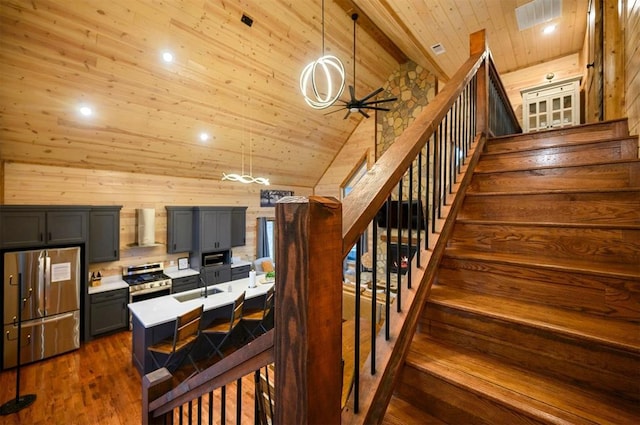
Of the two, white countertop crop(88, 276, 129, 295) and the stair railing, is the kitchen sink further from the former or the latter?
the stair railing

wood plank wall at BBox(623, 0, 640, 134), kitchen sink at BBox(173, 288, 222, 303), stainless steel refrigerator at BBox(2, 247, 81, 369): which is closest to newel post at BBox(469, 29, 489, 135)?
wood plank wall at BBox(623, 0, 640, 134)

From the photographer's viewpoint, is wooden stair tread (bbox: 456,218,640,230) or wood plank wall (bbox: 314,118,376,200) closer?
wooden stair tread (bbox: 456,218,640,230)

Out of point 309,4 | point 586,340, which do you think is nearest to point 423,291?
point 586,340

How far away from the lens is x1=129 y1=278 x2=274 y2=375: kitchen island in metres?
3.48

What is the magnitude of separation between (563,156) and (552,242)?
88 centimetres

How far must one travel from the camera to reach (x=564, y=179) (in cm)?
173

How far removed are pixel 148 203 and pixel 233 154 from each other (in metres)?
1.88

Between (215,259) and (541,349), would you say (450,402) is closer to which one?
(541,349)

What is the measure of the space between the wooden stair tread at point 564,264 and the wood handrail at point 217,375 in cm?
117

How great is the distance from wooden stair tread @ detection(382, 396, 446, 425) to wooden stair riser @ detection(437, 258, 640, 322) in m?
0.65

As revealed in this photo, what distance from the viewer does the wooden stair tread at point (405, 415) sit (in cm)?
103

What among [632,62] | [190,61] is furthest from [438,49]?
[190,61]

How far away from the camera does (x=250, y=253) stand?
720 cm

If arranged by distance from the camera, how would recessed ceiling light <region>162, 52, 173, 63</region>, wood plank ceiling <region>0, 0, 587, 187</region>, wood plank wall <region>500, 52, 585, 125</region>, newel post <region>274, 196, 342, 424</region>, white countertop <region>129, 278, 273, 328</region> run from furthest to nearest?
wood plank wall <region>500, 52, 585, 125</region>
recessed ceiling light <region>162, 52, 173, 63</region>
white countertop <region>129, 278, 273, 328</region>
wood plank ceiling <region>0, 0, 587, 187</region>
newel post <region>274, 196, 342, 424</region>
